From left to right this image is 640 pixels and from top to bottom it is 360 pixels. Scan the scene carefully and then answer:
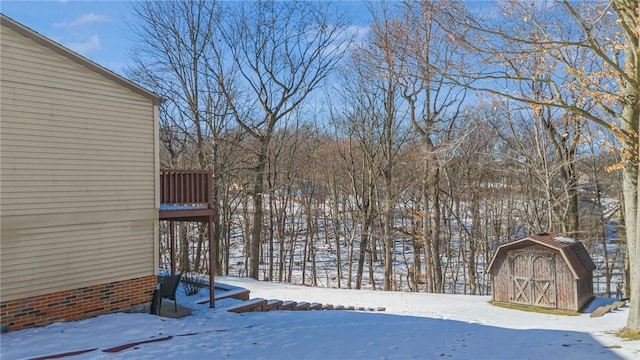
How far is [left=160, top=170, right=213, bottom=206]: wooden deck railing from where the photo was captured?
941 centimetres

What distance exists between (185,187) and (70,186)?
96.7 inches

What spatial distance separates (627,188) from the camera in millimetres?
8250

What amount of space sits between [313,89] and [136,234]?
14416mm

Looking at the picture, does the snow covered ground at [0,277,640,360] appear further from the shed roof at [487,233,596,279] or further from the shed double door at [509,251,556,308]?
the shed double door at [509,251,556,308]

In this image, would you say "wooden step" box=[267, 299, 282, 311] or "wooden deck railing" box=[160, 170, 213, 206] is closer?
"wooden deck railing" box=[160, 170, 213, 206]

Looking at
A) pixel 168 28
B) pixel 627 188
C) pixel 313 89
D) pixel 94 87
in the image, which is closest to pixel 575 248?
pixel 627 188

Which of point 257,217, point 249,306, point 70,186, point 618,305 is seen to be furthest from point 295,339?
point 257,217

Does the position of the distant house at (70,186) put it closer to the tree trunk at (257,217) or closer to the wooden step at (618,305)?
the tree trunk at (257,217)

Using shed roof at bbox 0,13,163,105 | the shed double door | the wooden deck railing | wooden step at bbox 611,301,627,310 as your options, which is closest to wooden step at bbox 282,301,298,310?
the wooden deck railing

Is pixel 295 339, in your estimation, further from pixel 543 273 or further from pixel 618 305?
pixel 618 305

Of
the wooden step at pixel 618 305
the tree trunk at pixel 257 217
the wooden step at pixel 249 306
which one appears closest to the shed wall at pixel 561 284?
the wooden step at pixel 618 305

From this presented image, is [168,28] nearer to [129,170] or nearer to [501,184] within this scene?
[129,170]

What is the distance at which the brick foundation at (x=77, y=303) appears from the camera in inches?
273

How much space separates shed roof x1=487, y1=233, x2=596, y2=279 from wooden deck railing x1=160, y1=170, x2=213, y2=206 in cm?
1039
